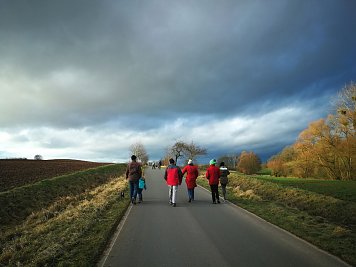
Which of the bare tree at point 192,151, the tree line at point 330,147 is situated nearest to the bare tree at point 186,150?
the bare tree at point 192,151

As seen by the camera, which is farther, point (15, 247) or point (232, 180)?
point (232, 180)

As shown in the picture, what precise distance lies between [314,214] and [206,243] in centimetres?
865

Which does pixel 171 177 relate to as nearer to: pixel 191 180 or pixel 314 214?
pixel 191 180

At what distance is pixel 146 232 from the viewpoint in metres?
9.41

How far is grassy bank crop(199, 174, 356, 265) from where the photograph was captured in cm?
857

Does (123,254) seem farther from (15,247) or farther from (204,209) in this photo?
(204,209)

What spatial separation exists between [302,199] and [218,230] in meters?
9.85

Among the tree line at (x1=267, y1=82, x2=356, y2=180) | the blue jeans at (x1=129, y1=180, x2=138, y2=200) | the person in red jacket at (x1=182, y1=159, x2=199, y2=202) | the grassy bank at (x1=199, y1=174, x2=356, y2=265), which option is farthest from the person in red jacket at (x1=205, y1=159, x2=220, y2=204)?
the tree line at (x1=267, y1=82, x2=356, y2=180)

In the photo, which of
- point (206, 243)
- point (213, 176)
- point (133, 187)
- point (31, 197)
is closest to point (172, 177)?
point (133, 187)

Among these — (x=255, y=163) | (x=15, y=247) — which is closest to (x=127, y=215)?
(x=15, y=247)

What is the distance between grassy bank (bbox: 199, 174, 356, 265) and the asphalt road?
0.56 m

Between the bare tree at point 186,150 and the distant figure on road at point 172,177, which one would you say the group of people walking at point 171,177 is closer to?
the distant figure on road at point 172,177

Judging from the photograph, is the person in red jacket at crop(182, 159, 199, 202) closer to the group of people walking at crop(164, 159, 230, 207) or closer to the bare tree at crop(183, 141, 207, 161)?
the group of people walking at crop(164, 159, 230, 207)

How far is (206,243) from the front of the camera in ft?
26.9
